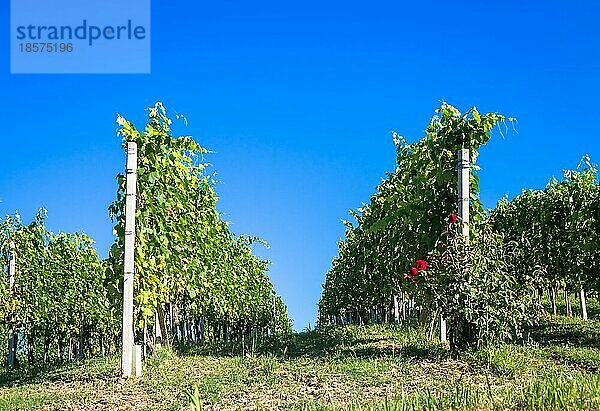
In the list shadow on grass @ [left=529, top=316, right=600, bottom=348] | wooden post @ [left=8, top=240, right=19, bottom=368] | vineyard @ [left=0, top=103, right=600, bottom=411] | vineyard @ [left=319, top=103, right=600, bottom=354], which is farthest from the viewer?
wooden post @ [left=8, top=240, right=19, bottom=368]

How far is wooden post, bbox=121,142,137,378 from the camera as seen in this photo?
10.6 metres

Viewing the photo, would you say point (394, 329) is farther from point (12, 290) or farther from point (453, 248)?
point (12, 290)

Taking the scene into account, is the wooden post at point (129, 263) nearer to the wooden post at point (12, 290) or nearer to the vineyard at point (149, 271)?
the vineyard at point (149, 271)

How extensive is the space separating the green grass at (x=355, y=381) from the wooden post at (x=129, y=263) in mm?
395

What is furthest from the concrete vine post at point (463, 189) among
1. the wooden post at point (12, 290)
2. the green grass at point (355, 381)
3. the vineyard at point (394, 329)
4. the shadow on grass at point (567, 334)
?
the wooden post at point (12, 290)

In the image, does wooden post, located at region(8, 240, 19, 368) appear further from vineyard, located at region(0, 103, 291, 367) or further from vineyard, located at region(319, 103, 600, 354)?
vineyard, located at region(319, 103, 600, 354)

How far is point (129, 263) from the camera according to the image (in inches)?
425

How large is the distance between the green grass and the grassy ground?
1cm

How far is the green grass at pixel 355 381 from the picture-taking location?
5.96 m

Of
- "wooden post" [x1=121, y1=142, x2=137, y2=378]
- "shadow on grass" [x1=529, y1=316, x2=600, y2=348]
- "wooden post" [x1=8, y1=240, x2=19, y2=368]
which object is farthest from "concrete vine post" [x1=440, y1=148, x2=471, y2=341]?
"wooden post" [x1=8, y1=240, x2=19, y2=368]

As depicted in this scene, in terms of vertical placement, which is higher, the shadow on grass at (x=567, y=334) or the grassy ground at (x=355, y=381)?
the shadow on grass at (x=567, y=334)

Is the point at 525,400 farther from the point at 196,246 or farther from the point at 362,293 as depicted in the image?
the point at 362,293

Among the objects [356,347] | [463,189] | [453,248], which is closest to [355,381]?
[453,248]

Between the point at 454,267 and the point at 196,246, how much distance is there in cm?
845
